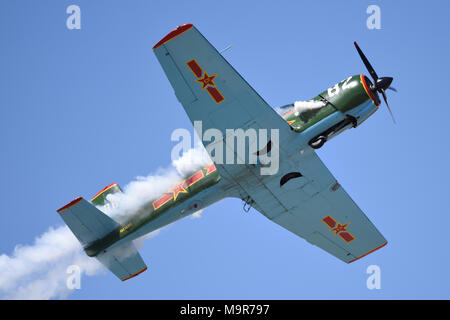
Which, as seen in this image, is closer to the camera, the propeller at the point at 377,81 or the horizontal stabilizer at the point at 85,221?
the propeller at the point at 377,81

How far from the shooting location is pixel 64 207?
1359 centimetres

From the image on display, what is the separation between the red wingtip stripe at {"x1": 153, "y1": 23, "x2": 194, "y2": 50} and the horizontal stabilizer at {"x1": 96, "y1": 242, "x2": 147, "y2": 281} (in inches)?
211

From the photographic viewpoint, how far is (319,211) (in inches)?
582

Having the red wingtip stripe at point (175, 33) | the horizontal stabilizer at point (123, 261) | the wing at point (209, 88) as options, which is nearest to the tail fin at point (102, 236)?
the horizontal stabilizer at point (123, 261)

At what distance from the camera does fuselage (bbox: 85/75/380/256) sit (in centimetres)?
1253

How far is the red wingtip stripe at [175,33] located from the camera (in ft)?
37.1

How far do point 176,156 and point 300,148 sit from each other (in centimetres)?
291

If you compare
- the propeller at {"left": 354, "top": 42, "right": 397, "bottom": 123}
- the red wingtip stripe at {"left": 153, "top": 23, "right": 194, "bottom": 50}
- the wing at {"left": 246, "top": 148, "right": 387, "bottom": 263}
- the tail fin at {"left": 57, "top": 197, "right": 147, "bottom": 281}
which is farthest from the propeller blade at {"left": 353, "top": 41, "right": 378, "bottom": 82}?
the tail fin at {"left": 57, "top": 197, "right": 147, "bottom": 281}

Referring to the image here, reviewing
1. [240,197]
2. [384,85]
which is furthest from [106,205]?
Result: [384,85]

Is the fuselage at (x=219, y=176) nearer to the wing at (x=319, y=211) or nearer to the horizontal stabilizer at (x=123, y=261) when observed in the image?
the horizontal stabilizer at (x=123, y=261)

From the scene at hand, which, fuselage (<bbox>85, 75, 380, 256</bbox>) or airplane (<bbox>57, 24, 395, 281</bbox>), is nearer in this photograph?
airplane (<bbox>57, 24, 395, 281</bbox>)

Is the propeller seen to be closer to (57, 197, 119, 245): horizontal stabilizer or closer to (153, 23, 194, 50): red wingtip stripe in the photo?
(153, 23, 194, 50): red wingtip stripe

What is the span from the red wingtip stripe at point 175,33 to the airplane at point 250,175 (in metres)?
0.02
